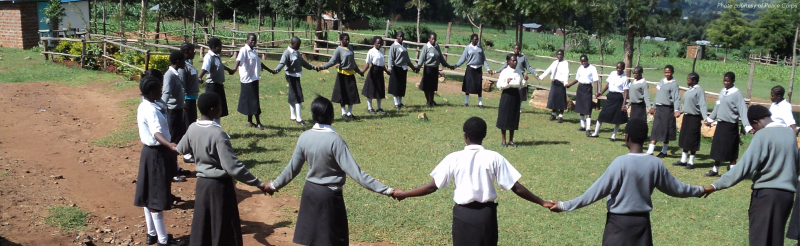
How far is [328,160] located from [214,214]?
38.3 inches

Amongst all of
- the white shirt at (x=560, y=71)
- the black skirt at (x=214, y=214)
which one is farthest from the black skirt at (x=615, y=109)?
the black skirt at (x=214, y=214)

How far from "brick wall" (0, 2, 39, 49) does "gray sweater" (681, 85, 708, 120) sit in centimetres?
2144

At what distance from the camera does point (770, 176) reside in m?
4.80

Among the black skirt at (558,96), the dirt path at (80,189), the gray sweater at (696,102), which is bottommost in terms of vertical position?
the dirt path at (80,189)

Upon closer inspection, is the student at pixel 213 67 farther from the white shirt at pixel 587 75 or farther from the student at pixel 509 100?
the white shirt at pixel 587 75

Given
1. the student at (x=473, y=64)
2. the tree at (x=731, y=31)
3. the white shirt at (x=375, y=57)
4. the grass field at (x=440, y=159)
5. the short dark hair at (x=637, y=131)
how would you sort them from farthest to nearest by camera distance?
the tree at (x=731, y=31), the student at (x=473, y=64), the white shirt at (x=375, y=57), the grass field at (x=440, y=159), the short dark hair at (x=637, y=131)

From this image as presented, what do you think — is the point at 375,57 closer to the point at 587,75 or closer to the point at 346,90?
the point at 346,90

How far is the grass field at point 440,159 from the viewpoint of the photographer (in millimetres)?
6031

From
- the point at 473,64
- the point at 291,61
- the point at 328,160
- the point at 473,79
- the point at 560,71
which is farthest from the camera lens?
the point at 473,79

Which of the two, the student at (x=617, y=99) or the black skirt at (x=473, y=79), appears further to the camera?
the black skirt at (x=473, y=79)

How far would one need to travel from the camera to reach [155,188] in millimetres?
5102

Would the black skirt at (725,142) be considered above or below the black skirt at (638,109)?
below

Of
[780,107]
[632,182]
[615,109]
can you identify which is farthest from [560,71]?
[632,182]

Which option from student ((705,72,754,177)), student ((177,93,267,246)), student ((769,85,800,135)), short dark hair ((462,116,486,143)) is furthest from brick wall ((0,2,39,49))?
student ((769,85,800,135))
